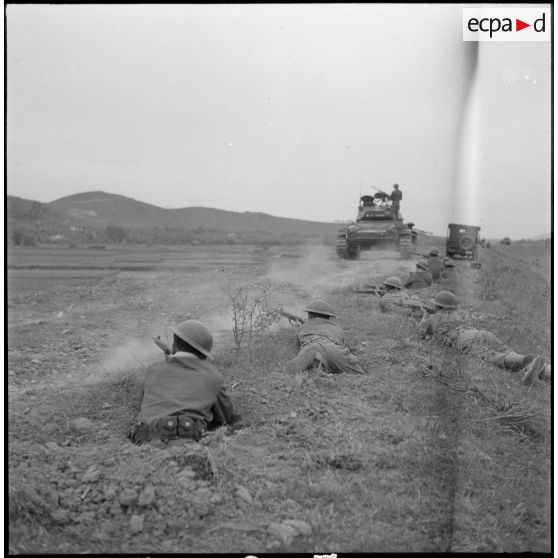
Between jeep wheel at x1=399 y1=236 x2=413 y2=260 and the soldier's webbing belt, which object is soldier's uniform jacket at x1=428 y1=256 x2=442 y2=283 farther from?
the soldier's webbing belt

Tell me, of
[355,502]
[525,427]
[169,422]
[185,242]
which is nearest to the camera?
[355,502]

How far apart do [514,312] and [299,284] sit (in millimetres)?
4467

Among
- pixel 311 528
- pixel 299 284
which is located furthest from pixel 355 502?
pixel 299 284

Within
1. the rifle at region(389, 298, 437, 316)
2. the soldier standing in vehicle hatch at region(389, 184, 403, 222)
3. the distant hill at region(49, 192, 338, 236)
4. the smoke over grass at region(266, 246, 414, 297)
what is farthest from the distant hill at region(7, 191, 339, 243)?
the rifle at region(389, 298, 437, 316)

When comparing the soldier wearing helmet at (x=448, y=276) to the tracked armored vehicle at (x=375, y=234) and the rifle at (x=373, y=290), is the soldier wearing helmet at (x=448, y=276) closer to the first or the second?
the rifle at (x=373, y=290)

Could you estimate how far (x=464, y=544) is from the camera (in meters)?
3.11

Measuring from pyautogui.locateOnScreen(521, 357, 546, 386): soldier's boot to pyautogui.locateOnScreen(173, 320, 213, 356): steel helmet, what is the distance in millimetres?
2851

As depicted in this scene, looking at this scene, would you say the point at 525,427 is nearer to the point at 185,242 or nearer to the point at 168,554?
the point at 168,554

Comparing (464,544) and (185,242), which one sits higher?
(185,242)

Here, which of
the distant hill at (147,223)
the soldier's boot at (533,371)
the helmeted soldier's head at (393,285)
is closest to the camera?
the soldier's boot at (533,371)

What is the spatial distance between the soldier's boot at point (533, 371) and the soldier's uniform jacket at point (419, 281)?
5557mm

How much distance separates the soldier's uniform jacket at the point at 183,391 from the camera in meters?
3.92

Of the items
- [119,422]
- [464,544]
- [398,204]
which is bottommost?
[464,544]

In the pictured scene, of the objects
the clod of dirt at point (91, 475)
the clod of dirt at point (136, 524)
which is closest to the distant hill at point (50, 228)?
the clod of dirt at point (91, 475)
